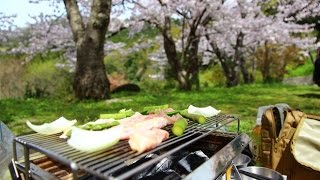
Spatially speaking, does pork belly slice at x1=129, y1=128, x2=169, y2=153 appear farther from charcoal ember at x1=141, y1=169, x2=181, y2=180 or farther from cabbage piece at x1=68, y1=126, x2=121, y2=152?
charcoal ember at x1=141, y1=169, x2=181, y2=180

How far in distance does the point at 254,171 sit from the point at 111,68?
15.5 metres

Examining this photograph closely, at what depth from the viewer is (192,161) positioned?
2.34m

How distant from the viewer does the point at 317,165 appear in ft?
8.26

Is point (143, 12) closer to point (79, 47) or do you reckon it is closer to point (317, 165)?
point (79, 47)

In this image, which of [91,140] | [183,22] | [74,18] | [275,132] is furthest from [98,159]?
[183,22]

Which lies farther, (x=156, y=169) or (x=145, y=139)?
(x=156, y=169)

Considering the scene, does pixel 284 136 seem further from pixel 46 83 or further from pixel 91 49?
pixel 46 83

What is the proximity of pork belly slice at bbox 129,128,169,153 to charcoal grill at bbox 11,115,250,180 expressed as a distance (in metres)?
0.03

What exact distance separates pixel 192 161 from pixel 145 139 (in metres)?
0.67

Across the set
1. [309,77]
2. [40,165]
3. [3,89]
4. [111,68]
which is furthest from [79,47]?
[309,77]

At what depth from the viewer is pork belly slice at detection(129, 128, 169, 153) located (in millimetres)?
1749

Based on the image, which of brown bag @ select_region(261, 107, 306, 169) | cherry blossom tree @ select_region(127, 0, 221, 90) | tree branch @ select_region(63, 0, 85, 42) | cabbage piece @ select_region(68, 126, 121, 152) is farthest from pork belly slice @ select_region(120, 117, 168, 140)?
cherry blossom tree @ select_region(127, 0, 221, 90)

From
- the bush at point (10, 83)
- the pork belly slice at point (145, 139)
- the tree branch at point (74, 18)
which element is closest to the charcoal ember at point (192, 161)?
the pork belly slice at point (145, 139)

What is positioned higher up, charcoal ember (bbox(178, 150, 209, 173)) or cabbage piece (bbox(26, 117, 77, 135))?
cabbage piece (bbox(26, 117, 77, 135))
